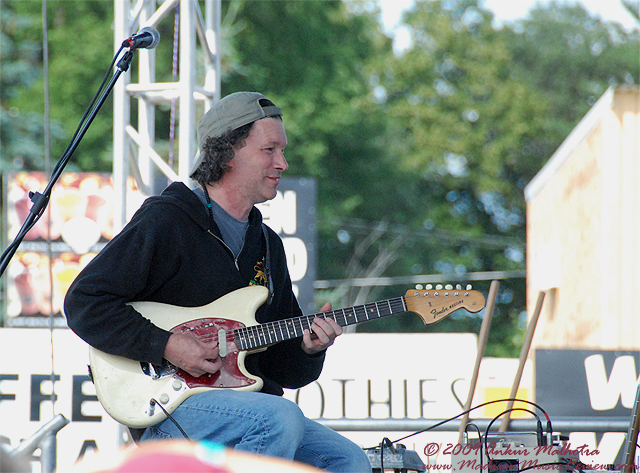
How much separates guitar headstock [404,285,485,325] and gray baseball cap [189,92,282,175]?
86cm

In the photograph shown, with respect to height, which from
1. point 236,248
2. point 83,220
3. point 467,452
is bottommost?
point 467,452

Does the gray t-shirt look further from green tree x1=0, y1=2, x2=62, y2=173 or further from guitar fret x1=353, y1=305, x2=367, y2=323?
green tree x1=0, y1=2, x2=62, y2=173

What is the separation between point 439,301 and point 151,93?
2.47 m

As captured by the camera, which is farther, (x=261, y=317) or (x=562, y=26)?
(x=562, y=26)

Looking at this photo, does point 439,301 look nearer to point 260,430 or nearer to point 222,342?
point 222,342

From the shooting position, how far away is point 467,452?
2.82 meters

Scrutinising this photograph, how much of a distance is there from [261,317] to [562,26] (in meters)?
30.3

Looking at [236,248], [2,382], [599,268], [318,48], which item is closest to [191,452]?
[236,248]

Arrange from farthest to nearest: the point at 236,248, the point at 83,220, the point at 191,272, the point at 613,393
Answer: the point at 83,220
the point at 613,393
the point at 236,248
the point at 191,272

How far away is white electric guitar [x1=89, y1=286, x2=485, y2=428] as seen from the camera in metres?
2.61

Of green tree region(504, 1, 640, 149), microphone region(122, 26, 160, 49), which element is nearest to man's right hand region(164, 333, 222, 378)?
microphone region(122, 26, 160, 49)

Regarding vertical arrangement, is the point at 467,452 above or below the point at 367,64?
below

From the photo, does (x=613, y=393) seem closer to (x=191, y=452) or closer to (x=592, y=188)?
(x=191, y=452)

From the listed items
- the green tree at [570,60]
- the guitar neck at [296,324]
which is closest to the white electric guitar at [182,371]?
the guitar neck at [296,324]
